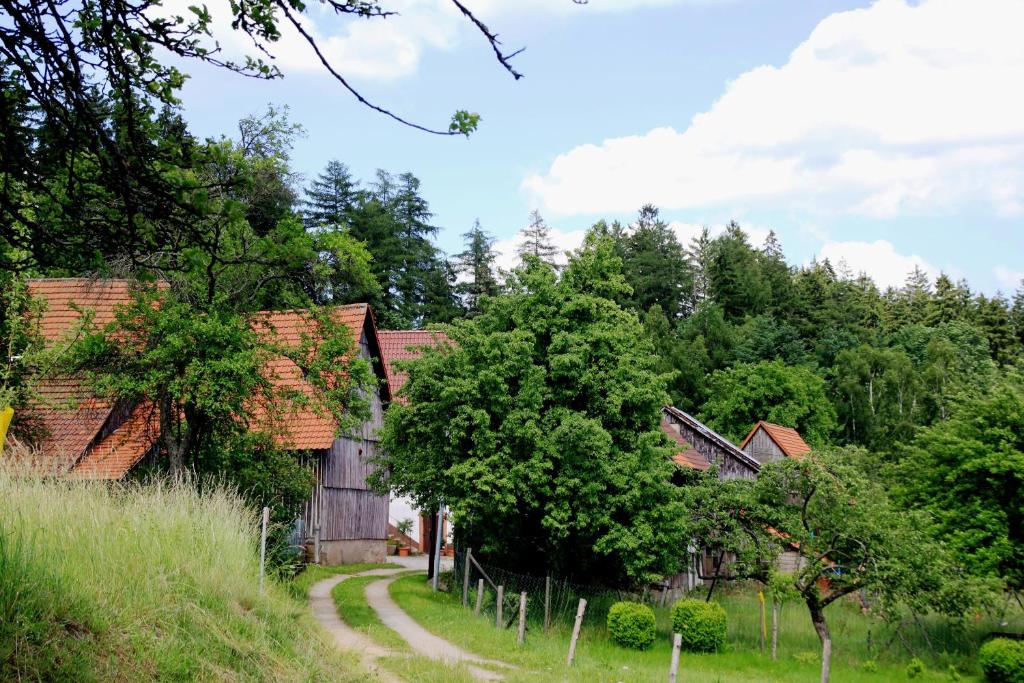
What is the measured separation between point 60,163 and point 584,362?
16287mm

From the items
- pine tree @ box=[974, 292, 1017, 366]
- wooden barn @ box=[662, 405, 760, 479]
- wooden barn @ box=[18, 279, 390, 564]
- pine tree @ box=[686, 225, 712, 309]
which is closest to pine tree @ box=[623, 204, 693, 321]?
pine tree @ box=[686, 225, 712, 309]

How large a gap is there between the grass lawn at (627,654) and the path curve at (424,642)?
0.27 metres

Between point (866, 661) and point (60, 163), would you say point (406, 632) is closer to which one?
point (866, 661)

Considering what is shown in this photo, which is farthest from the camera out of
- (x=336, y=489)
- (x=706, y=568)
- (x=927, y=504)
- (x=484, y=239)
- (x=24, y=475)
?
(x=484, y=239)

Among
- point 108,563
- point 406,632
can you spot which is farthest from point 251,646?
point 406,632

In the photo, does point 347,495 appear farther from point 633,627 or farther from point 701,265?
point 701,265

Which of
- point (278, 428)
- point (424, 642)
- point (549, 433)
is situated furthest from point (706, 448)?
point (424, 642)

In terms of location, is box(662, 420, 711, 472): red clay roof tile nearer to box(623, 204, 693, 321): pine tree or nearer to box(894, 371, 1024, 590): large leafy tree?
box(894, 371, 1024, 590): large leafy tree

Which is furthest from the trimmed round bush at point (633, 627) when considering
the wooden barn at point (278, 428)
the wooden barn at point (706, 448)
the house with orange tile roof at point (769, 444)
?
the house with orange tile roof at point (769, 444)

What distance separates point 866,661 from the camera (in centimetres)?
1992

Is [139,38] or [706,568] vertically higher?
[139,38]

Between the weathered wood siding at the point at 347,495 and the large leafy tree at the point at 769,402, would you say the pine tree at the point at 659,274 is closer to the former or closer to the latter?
the large leafy tree at the point at 769,402

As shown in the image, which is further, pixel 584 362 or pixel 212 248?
pixel 584 362

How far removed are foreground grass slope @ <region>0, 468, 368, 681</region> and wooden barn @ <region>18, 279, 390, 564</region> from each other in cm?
878
